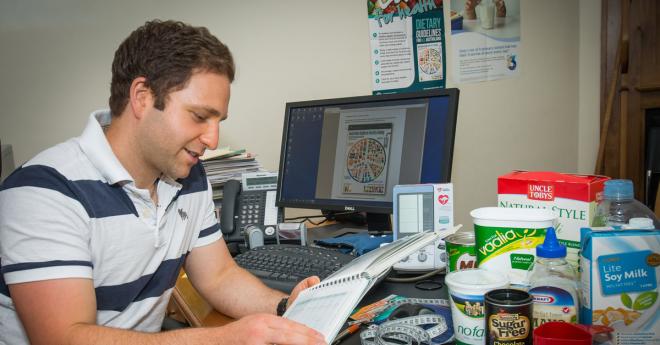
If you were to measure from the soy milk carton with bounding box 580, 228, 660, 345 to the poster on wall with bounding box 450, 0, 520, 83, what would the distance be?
1.80 m

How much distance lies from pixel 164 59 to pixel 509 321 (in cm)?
77

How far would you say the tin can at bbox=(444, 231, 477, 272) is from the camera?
92 cm

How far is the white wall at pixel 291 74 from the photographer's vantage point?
2.13 meters

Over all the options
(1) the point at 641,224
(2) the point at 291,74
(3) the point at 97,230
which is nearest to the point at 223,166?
(2) the point at 291,74

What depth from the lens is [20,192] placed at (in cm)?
88

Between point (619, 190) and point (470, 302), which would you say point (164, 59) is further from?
point (619, 190)

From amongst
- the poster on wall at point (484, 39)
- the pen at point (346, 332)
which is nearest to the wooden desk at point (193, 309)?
the pen at point (346, 332)

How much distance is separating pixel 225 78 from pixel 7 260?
0.51 meters

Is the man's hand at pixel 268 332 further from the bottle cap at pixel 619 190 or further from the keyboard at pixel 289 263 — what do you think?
the bottle cap at pixel 619 190

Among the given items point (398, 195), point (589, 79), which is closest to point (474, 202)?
point (589, 79)

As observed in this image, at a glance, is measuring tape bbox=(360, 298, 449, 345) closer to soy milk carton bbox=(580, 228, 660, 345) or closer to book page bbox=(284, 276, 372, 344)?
book page bbox=(284, 276, 372, 344)

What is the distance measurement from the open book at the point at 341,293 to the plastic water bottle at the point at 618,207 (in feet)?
0.95

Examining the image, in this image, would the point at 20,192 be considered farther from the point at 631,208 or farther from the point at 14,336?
the point at 631,208

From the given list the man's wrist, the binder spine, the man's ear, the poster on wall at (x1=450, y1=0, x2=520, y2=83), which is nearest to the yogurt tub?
the binder spine
